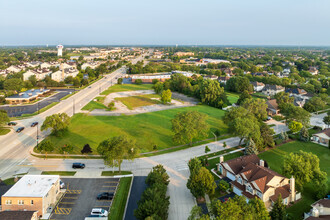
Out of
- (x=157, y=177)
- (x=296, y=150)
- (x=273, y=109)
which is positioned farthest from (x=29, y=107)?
(x=273, y=109)

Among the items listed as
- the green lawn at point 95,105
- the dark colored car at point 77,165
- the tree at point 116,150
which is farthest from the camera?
the green lawn at point 95,105

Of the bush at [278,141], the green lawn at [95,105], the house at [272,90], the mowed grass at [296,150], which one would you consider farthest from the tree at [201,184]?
the house at [272,90]

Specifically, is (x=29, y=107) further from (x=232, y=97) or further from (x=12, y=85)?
(x=232, y=97)

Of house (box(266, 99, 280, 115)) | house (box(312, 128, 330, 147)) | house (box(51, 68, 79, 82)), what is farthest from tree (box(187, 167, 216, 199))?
house (box(51, 68, 79, 82))

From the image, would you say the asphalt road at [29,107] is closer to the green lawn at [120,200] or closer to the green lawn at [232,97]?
the green lawn at [120,200]

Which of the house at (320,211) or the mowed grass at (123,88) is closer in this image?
the house at (320,211)

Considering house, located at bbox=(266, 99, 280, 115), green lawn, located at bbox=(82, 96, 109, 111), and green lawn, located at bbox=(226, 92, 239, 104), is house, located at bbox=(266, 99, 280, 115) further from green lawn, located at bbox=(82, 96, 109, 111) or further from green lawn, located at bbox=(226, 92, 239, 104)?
green lawn, located at bbox=(82, 96, 109, 111)

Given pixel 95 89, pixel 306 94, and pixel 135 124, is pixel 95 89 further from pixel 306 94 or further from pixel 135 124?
pixel 306 94

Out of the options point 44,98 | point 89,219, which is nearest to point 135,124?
point 89,219
